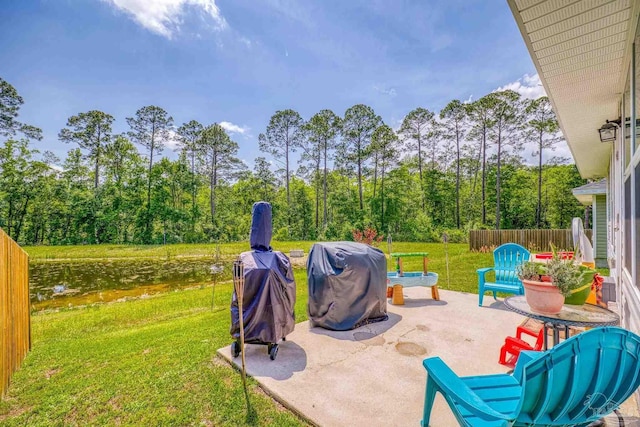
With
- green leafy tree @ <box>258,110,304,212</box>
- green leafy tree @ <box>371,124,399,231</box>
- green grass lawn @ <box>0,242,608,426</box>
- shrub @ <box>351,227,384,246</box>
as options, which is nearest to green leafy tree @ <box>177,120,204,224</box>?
green leafy tree @ <box>258,110,304,212</box>

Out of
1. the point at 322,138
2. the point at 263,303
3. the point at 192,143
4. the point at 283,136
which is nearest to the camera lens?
the point at 263,303

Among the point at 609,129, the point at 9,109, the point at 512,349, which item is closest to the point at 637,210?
the point at 512,349

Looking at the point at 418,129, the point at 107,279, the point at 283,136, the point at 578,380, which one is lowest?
the point at 107,279

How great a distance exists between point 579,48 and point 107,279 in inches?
543

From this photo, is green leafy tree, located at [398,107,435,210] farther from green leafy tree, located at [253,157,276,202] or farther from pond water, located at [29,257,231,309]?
pond water, located at [29,257,231,309]

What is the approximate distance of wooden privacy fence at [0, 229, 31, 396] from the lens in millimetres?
2740

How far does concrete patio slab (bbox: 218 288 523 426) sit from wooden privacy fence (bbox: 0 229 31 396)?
6.24 ft

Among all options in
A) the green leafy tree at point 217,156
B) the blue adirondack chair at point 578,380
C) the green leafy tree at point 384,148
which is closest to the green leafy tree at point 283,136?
the green leafy tree at point 217,156

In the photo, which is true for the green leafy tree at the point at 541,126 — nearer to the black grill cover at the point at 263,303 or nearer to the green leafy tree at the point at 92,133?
the black grill cover at the point at 263,303

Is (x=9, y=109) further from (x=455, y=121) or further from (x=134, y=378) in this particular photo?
(x=455, y=121)

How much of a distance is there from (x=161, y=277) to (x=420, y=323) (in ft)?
34.1

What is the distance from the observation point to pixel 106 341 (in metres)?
4.21

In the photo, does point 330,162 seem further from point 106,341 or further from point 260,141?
point 106,341

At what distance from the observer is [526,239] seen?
49.1 feet
